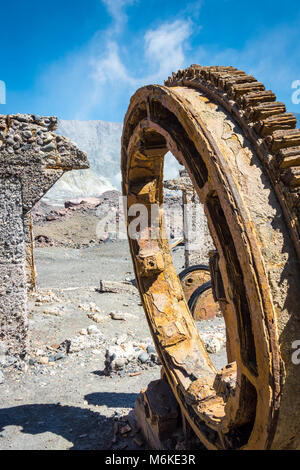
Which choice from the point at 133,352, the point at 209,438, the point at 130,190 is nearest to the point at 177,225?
the point at 133,352

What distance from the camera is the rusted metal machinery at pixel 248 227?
1.36 m

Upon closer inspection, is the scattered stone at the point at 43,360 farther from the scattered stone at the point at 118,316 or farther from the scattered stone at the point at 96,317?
the scattered stone at the point at 118,316

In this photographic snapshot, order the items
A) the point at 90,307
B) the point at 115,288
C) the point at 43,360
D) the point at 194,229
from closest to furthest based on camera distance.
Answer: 1. the point at 43,360
2. the point at 90,307
3. the point at 115,288
4. the point at 194,229

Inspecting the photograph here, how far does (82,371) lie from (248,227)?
3.79 m

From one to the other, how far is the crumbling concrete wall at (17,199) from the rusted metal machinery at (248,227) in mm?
2836

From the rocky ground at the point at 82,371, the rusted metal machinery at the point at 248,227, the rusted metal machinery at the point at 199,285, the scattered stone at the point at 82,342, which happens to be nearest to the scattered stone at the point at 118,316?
the rocky ground at the point at 82,371

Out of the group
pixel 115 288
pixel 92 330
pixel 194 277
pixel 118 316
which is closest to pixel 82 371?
pixel 92 330

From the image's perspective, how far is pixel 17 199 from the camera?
4570 millimetres

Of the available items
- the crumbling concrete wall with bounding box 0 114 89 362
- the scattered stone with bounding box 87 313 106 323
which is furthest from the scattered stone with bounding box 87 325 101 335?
the crumbling concrete wall with bounding box 0 114 89 362

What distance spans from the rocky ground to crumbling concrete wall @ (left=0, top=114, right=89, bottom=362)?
54cm

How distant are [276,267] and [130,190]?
2.12 metres

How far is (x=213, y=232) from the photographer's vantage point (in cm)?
167

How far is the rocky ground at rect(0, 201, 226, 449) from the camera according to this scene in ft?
10.5

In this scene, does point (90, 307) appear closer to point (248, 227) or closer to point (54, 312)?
point (54, 312)
